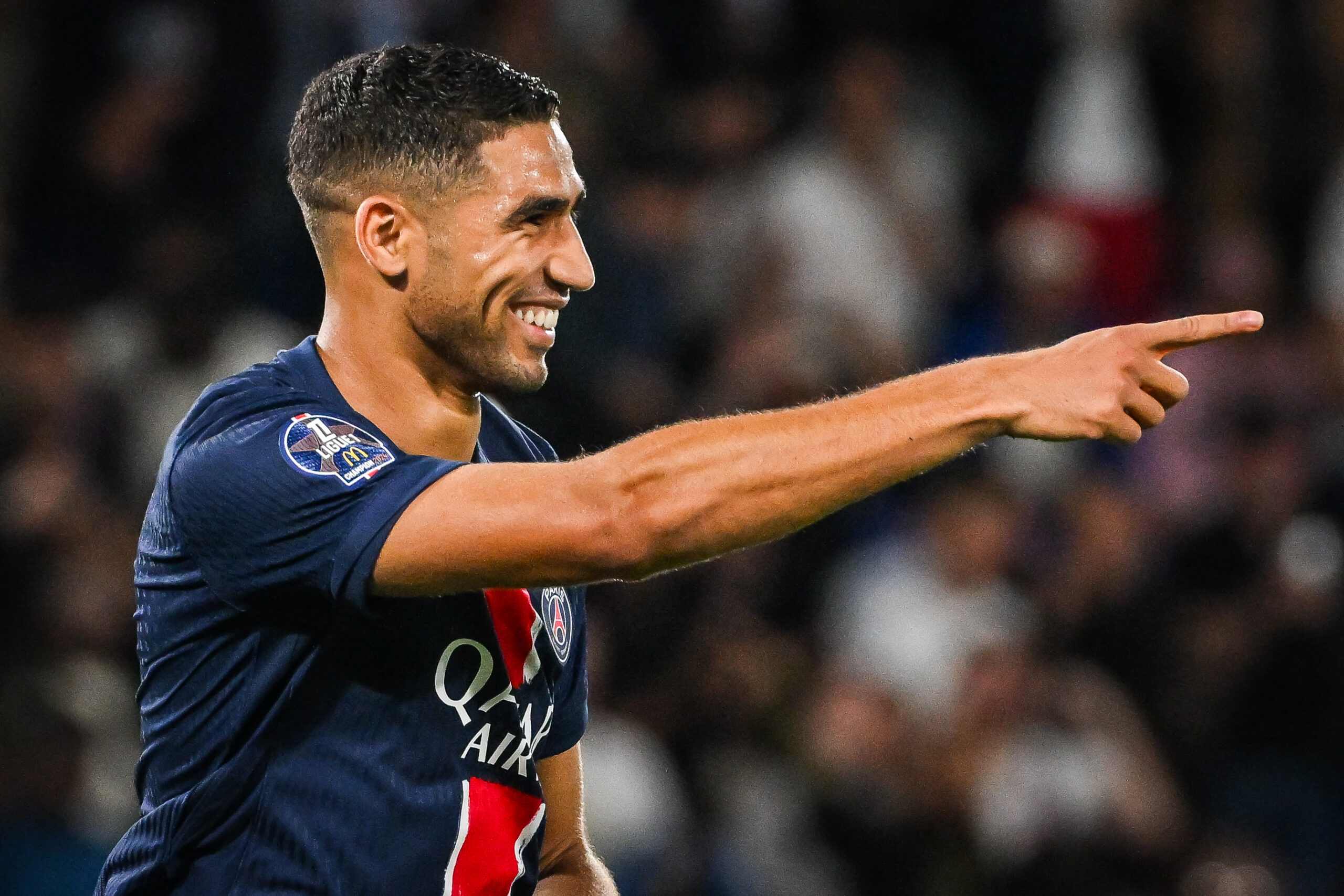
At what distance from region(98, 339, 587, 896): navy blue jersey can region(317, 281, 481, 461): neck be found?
0.07 metres

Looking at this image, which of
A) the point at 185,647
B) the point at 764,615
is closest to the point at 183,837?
the point at 185,647

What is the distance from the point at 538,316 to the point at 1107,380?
3.26 feet

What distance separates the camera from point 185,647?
115 inches

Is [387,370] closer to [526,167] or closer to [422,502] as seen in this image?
[526,167]

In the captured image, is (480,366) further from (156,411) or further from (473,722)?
(156,411)

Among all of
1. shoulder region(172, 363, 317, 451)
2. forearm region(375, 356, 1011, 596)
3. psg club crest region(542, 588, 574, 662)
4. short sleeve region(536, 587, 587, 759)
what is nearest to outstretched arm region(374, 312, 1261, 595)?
forearm region(375, 356, 1011, 596)

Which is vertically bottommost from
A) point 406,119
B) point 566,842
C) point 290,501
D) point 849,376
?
point 849,376

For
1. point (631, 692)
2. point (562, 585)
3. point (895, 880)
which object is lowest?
point (895, 880)

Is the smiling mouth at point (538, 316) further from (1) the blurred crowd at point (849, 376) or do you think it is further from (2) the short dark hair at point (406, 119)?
(1) the blurred crowd at point (849, 376)

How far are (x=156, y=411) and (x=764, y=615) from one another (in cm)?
254

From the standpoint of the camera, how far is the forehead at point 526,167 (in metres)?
3.03

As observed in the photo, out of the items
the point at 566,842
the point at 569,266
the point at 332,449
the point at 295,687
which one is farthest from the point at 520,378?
the point at 566,842

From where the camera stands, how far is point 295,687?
286 centimetres

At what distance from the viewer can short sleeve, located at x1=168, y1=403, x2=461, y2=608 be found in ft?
8.73
